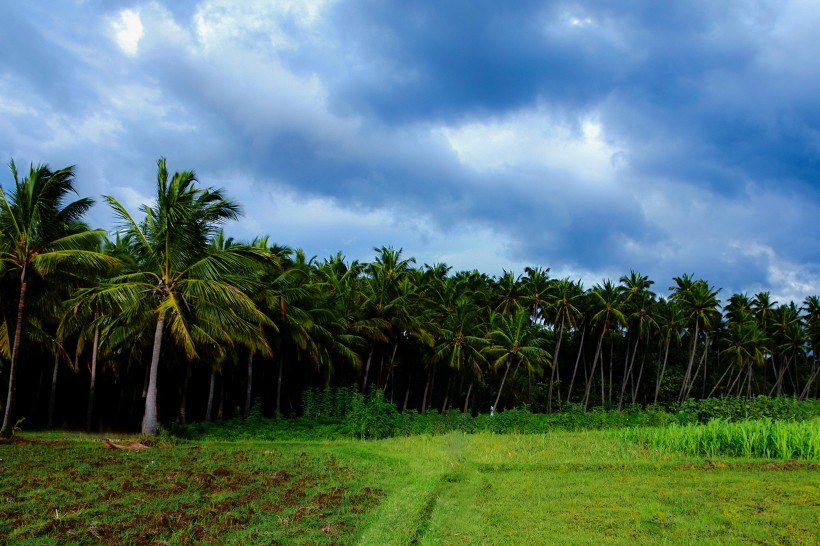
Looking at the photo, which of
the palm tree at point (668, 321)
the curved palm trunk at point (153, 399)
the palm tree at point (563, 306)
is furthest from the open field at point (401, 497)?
the palm tree at point (668, 321)

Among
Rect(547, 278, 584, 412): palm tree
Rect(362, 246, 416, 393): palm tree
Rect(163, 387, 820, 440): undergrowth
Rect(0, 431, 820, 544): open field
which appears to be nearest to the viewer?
Rect(0, 431, 820, 544): open field

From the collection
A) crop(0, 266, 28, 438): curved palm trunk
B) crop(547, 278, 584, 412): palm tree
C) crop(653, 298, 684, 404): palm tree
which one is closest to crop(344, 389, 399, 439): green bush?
crop(0, 266, 28, 438): curved palm trunk

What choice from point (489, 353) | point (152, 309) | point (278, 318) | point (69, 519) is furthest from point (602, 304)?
point (69, 519)

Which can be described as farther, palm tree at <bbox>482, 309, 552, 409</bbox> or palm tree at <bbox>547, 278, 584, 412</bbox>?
palm tree at <bbox>547, 278, 584, 412</bbox>

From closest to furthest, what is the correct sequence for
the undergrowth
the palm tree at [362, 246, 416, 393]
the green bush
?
the undergrowth
the green bush
the palm tree at [362, 246, 416, 393]

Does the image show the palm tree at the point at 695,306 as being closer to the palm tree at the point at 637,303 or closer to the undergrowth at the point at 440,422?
the palm tree at the point at 637,303

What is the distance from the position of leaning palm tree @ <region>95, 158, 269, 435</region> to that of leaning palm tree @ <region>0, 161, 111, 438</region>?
1316mm

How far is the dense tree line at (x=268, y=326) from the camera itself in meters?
18.0

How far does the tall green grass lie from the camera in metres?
13.0

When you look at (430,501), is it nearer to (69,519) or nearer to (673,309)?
(69,519)

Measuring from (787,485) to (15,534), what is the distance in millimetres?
11435

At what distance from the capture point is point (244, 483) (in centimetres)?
996

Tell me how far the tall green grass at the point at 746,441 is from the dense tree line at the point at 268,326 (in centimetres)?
1251

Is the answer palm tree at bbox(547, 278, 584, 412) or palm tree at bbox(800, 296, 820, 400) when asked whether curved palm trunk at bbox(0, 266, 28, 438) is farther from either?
palm tree at bbox(800, 296, 820, 400)
